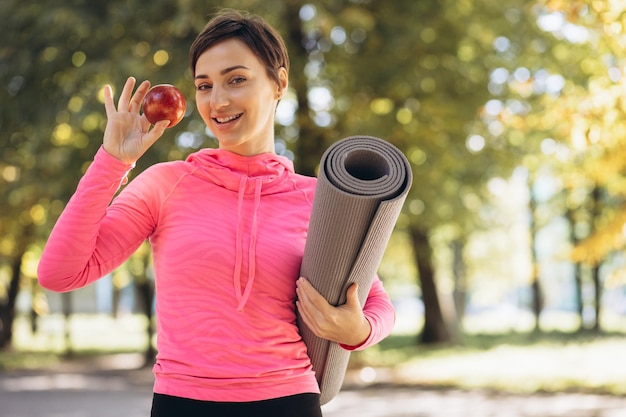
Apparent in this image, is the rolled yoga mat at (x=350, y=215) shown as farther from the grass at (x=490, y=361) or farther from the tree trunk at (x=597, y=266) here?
the tree trunk at (x=597, y=266)

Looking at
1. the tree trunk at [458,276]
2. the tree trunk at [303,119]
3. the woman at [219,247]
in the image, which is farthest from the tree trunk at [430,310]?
the woman at [219,247]

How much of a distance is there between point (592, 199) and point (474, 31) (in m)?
14.4

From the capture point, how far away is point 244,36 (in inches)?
85.1

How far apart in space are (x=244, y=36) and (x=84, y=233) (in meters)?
0.63

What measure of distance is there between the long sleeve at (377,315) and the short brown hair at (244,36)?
616 mm

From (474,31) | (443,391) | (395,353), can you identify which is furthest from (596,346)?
(474,31)

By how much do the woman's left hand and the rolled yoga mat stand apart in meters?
0.02

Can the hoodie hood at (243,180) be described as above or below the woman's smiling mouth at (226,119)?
below

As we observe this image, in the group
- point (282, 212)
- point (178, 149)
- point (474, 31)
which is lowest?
point (282, 212)

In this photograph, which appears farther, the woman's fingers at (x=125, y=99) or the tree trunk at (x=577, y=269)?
the tree trunk at (x=577, y=269)

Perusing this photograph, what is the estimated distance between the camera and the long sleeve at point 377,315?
2145 mm

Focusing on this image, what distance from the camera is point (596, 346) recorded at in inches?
808

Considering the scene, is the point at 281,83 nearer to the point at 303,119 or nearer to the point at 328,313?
the point at 328,313

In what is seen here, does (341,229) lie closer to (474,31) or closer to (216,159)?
(216,159)
